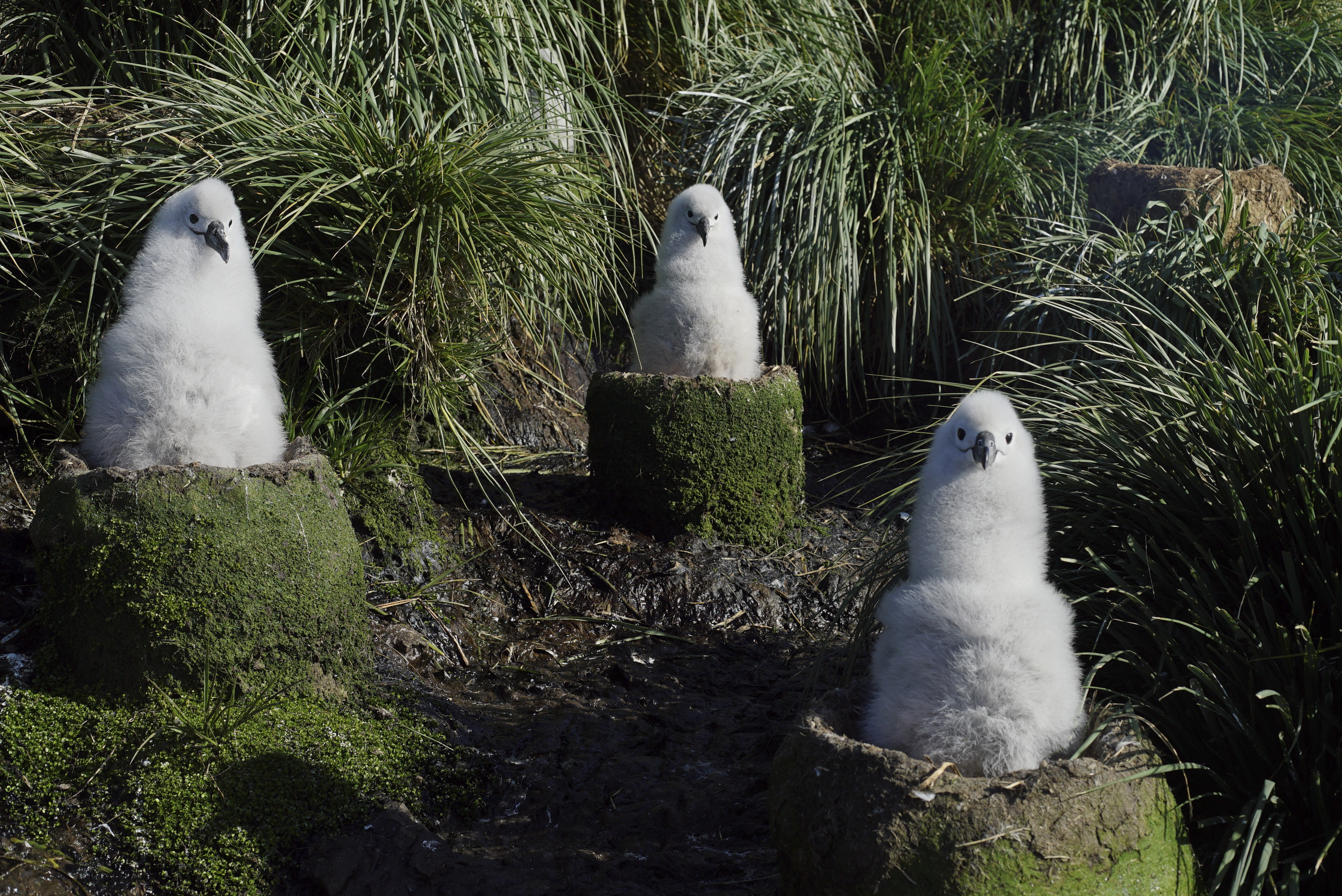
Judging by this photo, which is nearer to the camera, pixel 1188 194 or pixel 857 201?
pixel 1188 194

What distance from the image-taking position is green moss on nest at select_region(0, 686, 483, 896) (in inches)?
101

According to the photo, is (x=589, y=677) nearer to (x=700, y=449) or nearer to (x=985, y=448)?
(x=700, y=449)

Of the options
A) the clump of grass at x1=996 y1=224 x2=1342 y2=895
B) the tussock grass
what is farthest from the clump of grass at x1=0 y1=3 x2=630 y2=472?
the clump of grass at x1=996 y1=224 x2=1342 y2=895

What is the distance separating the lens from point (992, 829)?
76.0 inches

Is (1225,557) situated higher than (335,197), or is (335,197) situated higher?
(335,197)

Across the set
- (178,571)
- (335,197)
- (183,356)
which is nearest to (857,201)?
(335,197)

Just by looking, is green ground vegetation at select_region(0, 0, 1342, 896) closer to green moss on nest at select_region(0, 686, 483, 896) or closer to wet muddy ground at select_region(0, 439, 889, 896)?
wet muddy ground at select_region(0, 439, 889, 896)

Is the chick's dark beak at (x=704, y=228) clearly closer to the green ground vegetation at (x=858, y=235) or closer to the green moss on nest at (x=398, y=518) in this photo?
the green ground vegetation at (x=858, y=235)

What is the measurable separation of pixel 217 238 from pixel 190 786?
1.55m

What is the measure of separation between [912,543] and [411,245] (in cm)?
282

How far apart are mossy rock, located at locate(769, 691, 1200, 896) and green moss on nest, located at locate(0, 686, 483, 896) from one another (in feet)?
4.40

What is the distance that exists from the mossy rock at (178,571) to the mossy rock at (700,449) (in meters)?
1.77

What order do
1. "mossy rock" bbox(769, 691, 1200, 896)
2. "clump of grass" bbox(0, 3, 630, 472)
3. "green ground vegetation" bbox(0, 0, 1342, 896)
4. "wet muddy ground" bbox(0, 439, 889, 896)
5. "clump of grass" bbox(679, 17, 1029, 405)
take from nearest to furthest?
"mossy rock" bbox(769, 691, 1200, 896) → "green ground vegetation" bbox(0, 0, 1342, 896) → "wet muddy ground" bbox(0, 439, 889, 896) → "clump of grass" bbox(0, 3, 630, 472) → "clump of grass" bbox(679, 17, 1029, 405)

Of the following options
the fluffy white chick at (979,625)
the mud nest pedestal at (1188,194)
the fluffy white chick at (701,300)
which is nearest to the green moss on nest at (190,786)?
the fluffy white chick at (979,625)
